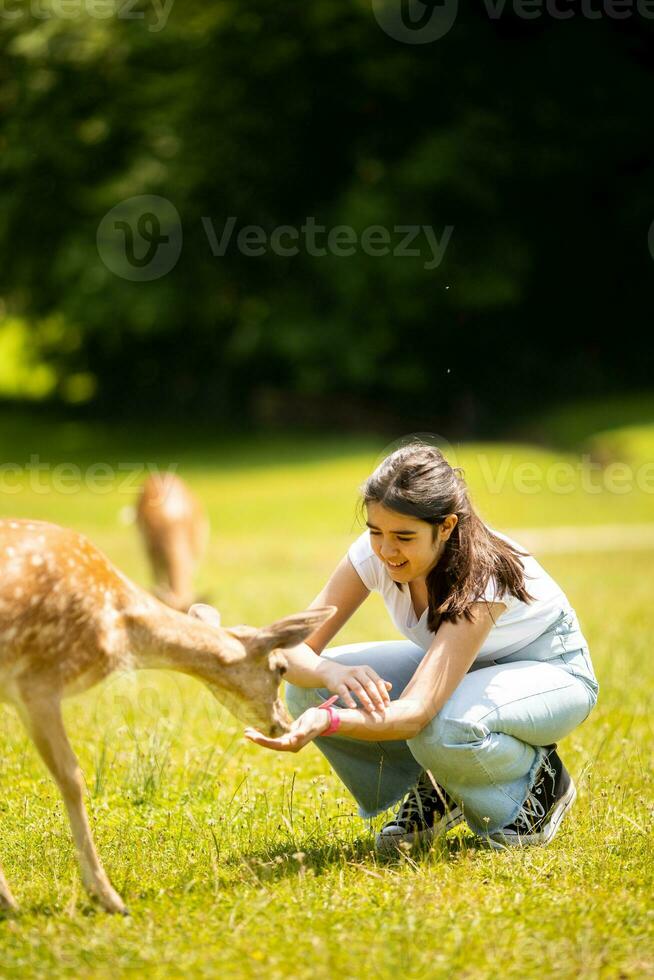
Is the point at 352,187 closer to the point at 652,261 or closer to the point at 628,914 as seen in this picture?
the point at 652,261

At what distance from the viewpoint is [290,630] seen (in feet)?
12.4

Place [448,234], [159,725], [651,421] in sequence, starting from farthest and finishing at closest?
[448,234] → [651,421] → [159,725]

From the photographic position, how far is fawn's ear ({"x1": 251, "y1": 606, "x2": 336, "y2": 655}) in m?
3.72

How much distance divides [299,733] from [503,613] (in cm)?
83

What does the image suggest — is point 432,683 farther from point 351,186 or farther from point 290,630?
point 351,186

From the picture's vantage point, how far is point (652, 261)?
88.1 ft

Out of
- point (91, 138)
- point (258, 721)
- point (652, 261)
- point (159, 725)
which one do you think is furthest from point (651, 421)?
point (258, 721)

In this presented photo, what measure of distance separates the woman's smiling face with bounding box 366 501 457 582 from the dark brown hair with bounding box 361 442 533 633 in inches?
0.9

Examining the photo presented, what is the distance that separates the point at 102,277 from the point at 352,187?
558 cm
